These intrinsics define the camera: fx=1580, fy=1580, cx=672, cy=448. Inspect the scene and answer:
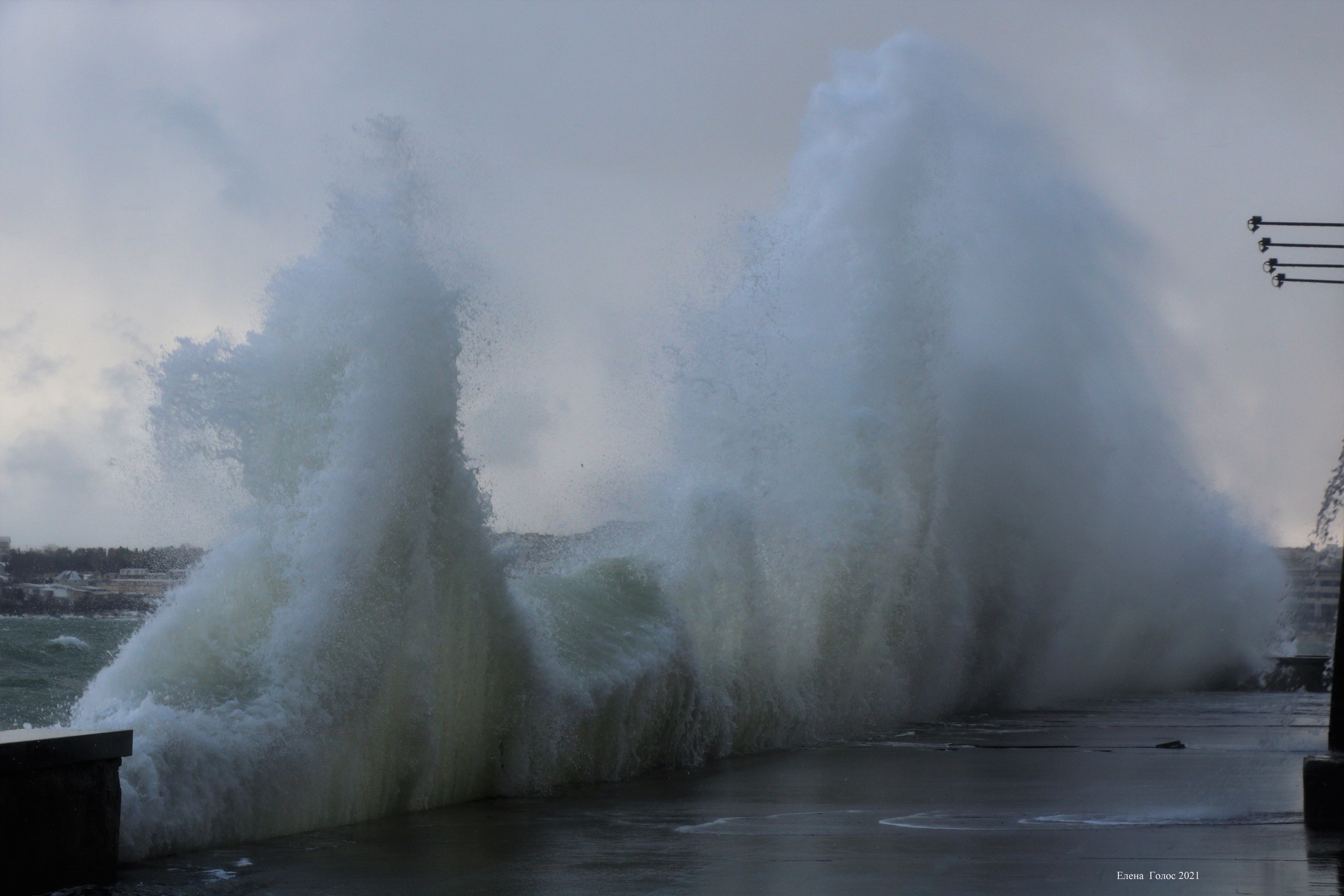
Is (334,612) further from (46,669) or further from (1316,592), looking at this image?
(46,669)

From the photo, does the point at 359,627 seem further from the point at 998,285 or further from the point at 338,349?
the point at 998,285

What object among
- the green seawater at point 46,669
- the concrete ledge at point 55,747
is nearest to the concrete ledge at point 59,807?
the concrete ledge at point 55,747

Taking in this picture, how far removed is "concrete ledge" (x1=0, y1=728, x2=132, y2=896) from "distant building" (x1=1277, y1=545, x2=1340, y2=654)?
7365 mm

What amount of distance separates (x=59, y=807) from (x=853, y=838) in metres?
4.47

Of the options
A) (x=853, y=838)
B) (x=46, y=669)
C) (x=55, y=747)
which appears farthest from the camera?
(x=46, y=669)

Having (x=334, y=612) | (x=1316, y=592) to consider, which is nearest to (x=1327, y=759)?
(x=1316, y=592)

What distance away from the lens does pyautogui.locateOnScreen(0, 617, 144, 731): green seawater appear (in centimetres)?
2653

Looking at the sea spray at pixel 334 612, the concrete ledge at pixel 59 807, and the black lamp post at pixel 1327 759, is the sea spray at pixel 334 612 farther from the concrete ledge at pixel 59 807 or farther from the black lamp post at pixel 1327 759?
the black lamp post at pixel 1327 759

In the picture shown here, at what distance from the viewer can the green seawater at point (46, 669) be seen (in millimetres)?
26531

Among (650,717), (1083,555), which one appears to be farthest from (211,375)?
(1083,555)

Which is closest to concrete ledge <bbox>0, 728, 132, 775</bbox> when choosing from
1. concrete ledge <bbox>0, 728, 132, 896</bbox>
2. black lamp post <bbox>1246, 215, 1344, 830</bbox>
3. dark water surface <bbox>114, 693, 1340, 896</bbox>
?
concrete ledge <bbox>0, 728, 132, 896</bbox>

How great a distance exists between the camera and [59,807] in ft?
24.7

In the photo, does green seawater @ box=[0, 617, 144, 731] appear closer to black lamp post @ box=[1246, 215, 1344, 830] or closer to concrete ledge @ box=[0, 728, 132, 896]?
concrete ledge @ box=[0, 728, 132, 896]

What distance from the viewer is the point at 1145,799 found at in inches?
434
